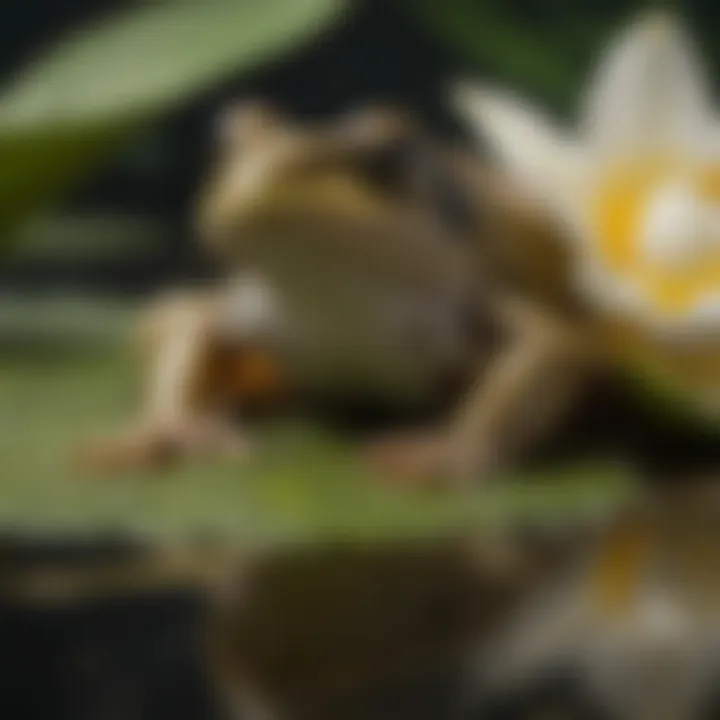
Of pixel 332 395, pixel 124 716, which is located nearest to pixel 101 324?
pixel 332 395

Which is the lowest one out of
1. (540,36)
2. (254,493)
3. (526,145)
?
(254,493)

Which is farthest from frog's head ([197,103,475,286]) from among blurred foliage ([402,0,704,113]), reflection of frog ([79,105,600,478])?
blurred foliage ([402,0,704,113])

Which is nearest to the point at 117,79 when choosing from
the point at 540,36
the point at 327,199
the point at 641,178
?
the point at 327,199

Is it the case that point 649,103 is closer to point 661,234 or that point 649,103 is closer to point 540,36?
point 661,234

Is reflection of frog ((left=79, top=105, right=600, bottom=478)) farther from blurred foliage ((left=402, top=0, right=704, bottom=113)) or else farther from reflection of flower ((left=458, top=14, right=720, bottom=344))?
blurred foliage ((left=402, top=0, right=704, bottom=113))

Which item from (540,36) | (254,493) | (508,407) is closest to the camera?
(254,493)

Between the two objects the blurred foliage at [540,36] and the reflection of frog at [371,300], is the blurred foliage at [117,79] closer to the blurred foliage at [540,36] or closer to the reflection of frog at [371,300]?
the reflection of frog at [371,300]
